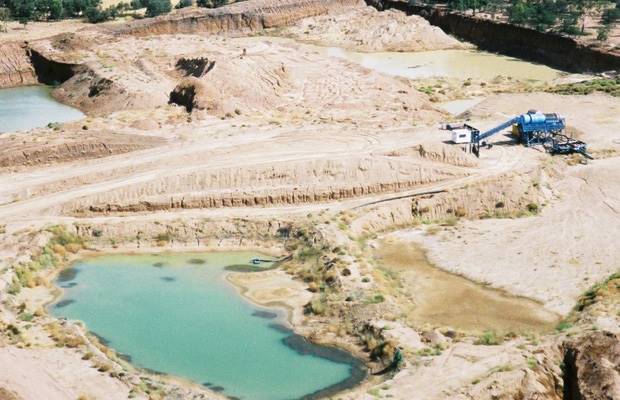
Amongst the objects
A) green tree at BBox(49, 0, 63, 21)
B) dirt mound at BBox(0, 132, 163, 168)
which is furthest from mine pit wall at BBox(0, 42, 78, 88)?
dirt mound at BBox(0, 132, 163, 168)

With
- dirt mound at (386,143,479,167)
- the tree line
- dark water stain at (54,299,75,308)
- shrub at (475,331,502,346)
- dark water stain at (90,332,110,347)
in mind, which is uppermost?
the tree line

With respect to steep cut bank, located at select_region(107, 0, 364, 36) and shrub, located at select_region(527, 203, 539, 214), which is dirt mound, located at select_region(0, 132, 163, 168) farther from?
steep cut bank, located at select_region(107, 0, 364, 36)

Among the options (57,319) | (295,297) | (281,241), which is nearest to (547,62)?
(281,241)

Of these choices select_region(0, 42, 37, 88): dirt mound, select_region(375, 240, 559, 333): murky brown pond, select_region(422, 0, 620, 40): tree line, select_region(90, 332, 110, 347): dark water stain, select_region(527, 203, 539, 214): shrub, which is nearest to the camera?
select_region(90, 332, 110, 347): dark water stain

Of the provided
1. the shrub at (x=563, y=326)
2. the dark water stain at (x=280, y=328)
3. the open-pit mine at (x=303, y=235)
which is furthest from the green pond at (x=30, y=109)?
the shrub at (x=563, y=326)

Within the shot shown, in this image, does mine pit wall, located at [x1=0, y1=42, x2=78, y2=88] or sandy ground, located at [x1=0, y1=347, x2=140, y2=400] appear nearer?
sandy ground, located at [x1=0, y1=347, x2=140, y2=400]

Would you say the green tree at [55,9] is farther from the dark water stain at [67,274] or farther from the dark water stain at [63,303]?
the dark water stain at [63,303]
